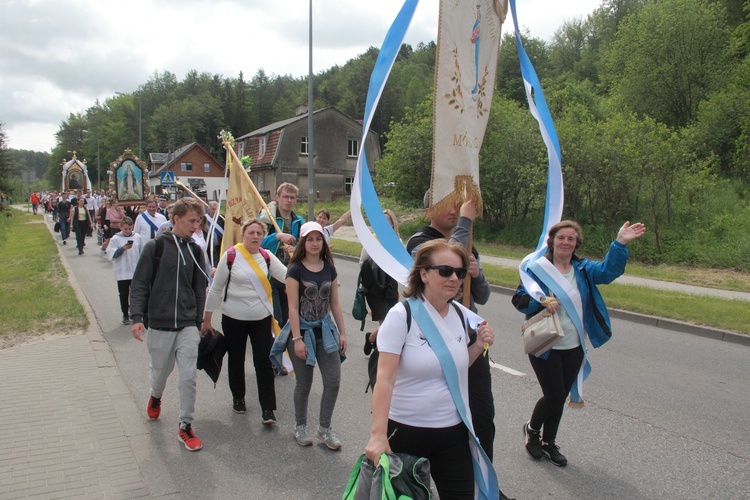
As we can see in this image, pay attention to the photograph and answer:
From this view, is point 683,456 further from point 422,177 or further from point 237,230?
point 422,177

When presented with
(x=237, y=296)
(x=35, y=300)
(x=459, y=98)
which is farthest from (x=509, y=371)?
(x=35, y=300)

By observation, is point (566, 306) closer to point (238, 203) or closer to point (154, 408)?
point (154, 408)

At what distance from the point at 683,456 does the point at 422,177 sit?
67.2ft

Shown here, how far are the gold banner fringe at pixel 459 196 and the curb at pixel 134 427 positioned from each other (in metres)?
2.47

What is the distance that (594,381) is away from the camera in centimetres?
620

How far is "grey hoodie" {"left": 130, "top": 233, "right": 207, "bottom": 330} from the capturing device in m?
4.58

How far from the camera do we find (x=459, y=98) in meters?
3.22

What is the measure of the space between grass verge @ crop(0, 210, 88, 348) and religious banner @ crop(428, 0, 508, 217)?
21.5 ft

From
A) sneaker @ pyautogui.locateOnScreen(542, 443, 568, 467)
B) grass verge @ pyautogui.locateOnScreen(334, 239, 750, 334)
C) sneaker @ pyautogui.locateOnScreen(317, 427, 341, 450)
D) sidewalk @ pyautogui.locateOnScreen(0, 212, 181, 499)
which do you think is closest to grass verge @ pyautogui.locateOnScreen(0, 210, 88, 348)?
sidewalk @ pyautogui.locateOnScreen(0, 212, 181, 499)

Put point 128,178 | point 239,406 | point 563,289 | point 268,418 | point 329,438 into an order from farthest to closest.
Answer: point 128,178 → point 239,406 → point 268,418 → point 329,438 → point 563,289

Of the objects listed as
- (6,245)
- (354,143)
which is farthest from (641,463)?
(354,143)

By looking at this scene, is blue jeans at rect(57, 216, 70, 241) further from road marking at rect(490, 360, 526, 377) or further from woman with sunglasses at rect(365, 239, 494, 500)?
woman with sunglasses at rect(365, 239, 494, 500)

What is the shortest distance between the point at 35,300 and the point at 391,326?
928 cm

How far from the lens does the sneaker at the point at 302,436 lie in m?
4.53
